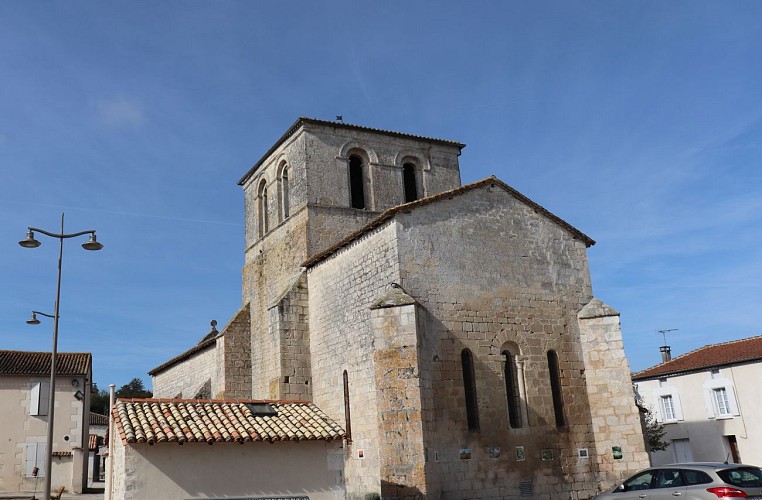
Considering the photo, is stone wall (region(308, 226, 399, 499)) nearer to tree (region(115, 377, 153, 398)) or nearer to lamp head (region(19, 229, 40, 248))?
lamp head (region(19, 229, 40, 248))

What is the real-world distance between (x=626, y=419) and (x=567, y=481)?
201 cm

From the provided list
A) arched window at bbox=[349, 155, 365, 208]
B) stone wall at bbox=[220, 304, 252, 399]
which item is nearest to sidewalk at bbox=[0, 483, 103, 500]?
stone wall at bbox=[220, 304, 252, 399]

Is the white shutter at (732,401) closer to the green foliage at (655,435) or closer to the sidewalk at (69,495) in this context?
the green foliage at (655,435)

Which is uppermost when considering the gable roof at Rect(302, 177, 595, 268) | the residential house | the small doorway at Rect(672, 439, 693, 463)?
the gable roof at Rect(302, 177, 595, 268)

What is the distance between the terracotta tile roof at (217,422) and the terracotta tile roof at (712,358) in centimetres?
1928

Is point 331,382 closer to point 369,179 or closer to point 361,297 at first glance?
point 361,297

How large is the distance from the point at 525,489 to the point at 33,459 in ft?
64.0

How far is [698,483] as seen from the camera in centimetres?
1016

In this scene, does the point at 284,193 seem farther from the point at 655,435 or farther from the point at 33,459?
the point at 655,435

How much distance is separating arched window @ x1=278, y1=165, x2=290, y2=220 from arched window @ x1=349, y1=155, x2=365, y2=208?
212 centimetres

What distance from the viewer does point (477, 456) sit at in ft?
47.2

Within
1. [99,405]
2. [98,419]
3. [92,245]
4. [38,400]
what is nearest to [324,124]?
[92,245]

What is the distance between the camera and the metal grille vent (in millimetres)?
14672

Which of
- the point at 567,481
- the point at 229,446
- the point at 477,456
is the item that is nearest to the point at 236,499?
the point at 229,446
